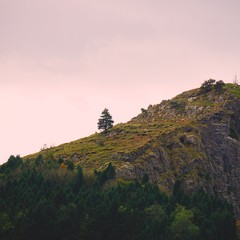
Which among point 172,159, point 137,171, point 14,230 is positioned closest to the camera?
point 14,230

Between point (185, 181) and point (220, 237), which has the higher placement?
point (185, 181)

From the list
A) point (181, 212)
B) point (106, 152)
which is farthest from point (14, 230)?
point (106, 152)

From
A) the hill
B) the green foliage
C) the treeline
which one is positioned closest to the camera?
the treeline

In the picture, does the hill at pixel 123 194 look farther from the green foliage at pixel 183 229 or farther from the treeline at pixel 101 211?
the treeline at pixel 101 211

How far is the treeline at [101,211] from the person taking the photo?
11881 centimetres

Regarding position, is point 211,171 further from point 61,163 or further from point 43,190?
point 43,190

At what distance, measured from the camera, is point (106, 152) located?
625 ft

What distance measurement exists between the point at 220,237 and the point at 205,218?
9799 mm

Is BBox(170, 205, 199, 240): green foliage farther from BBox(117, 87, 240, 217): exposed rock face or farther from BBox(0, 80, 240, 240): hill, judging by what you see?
BBox(117, 87, 240, 217): exposed rock face

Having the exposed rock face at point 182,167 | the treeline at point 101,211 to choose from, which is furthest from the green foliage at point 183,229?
the exposed rock face at point 182,167

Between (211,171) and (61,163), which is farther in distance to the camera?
(211,171)

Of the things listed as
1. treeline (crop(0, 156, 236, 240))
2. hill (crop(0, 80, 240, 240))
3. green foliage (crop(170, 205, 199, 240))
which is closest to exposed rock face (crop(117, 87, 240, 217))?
hill (crop(0, 80, 240, 240))

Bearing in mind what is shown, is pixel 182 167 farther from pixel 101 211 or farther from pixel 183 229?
pixel 101 211

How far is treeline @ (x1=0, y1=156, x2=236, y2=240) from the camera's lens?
11881 cm
